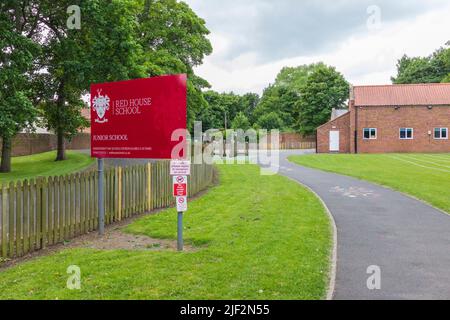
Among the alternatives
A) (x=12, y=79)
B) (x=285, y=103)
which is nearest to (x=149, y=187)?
(x=12, y=79)

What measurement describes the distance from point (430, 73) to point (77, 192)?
81.0 m

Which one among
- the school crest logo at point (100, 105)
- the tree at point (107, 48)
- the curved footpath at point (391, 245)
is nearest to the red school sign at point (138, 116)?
the school crest logo at point (100, 105)

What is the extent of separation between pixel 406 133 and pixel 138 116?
41.6 m

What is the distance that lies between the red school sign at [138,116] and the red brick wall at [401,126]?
3921 cm

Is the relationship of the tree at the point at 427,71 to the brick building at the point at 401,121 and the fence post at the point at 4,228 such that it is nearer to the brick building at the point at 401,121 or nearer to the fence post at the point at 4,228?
the brick building at the point at 401,121

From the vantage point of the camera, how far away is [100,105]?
948 centimetres

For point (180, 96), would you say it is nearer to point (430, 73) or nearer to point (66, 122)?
point (66, 122)

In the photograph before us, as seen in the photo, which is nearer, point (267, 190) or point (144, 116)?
point (144, 116)

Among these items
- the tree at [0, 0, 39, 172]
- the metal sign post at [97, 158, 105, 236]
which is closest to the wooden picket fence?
the metal sign post at [97, 158, 105, 236]

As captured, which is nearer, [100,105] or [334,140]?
[100,105]

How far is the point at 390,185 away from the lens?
666 inches

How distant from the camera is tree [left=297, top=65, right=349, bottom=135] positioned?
6631 cm

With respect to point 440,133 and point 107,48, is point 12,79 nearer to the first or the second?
point 107,48
